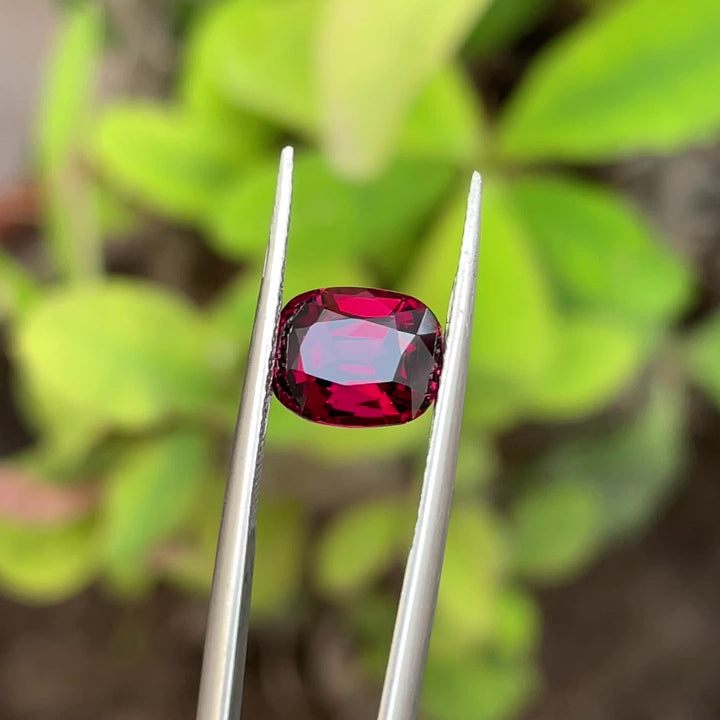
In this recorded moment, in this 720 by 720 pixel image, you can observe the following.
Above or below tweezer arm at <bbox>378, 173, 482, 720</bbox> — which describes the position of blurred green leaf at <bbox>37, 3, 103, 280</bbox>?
above

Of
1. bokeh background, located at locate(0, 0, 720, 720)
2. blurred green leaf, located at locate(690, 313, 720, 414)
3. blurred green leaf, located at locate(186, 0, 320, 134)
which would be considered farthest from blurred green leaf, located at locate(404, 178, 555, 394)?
blurred green leaf, located at locate(690, 313, 720, 414)

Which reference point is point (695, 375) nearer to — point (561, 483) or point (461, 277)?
point (561, 483)

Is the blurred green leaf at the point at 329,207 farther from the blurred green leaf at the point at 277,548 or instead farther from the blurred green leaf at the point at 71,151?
the blurred green leaf at the point at 277,548

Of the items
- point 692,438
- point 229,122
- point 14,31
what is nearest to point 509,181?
point 229,122

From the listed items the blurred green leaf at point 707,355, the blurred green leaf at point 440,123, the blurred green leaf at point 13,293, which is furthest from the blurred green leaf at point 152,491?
the blurred green leaf at point 707,355

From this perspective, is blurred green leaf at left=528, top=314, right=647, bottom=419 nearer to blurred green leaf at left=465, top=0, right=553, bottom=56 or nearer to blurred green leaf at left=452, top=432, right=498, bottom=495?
blurred green leaf at left=452, top=432, right=498, bottom=495
